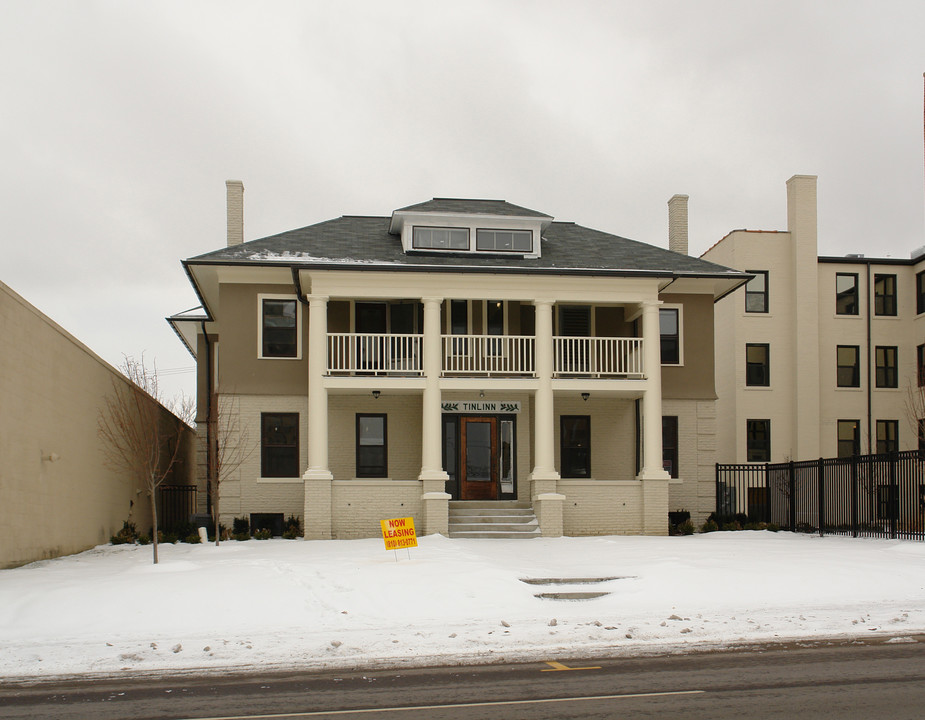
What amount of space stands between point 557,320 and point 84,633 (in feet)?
54.9

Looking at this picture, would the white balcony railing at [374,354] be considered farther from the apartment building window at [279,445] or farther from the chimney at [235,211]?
the chimney at [235,211]

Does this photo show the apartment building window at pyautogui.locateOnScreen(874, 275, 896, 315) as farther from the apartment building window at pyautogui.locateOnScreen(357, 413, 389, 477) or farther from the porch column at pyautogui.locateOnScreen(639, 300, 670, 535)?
the apartment building window at pyautogui.locateOnScreen(357, 413, 389, 477)

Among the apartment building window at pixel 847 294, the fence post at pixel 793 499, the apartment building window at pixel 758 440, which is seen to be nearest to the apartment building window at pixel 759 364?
the apartment building window at pixel 758 440

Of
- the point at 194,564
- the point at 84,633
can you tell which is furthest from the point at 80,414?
the point at 84,633

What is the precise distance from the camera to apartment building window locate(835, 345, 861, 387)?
112 ft

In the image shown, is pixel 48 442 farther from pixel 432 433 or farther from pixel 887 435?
pixel 887 435

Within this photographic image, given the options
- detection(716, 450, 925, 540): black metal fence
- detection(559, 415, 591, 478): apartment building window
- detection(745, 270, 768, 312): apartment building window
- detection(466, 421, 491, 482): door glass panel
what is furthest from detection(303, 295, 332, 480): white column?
detection(745, 270, 768, 312): apartment building window

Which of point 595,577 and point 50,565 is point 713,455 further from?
point 50,565

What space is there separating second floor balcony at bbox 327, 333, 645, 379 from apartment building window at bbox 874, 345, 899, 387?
15.2m

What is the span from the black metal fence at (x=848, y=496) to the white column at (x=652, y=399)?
385cm

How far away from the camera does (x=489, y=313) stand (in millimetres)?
24953

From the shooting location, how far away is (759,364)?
1318 inches

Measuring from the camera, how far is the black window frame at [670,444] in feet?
82.7

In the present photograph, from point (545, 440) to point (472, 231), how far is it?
612 centimetres
